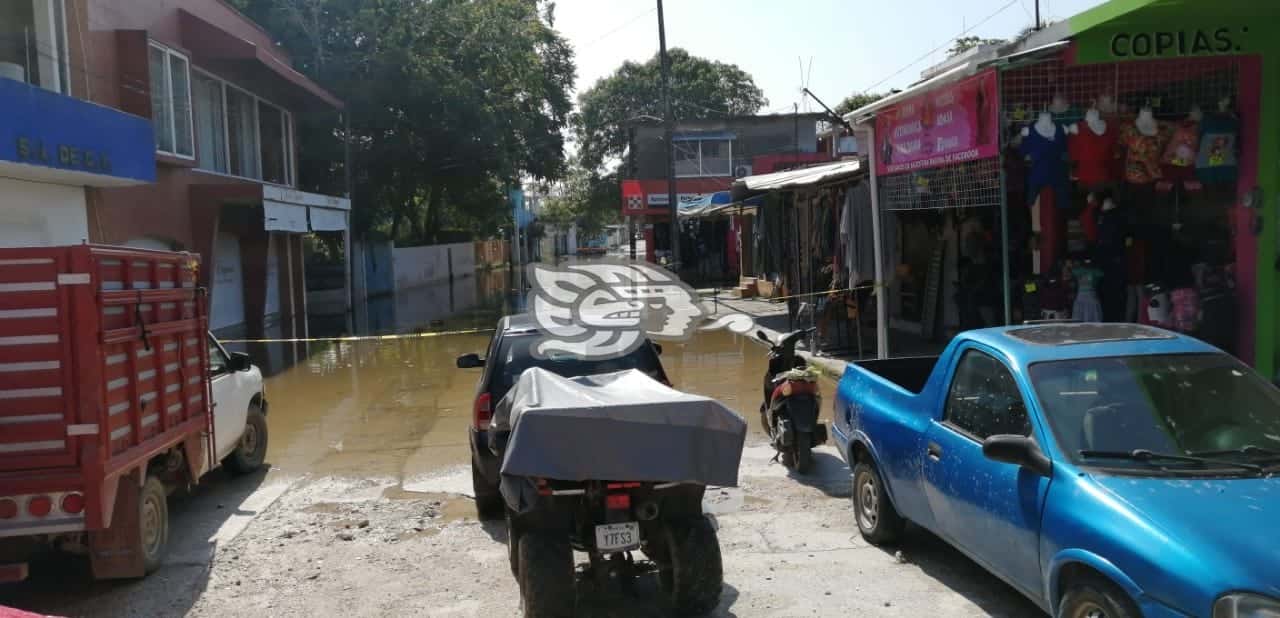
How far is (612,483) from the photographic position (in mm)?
4957

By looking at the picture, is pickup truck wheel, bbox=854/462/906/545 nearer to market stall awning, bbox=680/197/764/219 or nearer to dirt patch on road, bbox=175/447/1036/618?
dirt patch on road, bbox=175/447/1036/618

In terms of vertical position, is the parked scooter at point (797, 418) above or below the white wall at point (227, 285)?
below

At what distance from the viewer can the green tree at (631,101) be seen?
56938mm

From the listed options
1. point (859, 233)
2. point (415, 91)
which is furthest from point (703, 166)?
point (859, 233)

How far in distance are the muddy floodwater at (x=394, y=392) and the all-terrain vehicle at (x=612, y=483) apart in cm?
394

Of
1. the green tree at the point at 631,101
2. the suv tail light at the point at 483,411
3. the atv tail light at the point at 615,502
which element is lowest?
the atv tail light at the point at 615,502

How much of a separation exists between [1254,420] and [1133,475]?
2.96 ft

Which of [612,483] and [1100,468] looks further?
[612,483]

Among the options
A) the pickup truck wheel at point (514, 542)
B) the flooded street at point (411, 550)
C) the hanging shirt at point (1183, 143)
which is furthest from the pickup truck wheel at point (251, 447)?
→ the hanging shirt at point (1183, 143)

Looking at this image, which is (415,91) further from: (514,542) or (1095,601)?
(1095,601)

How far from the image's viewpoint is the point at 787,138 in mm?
44969

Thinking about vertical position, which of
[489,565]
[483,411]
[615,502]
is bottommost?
[489,565]

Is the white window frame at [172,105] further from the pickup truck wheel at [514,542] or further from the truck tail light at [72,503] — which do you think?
the pickup truck wheel at [514,542]

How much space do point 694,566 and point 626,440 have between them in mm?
804
